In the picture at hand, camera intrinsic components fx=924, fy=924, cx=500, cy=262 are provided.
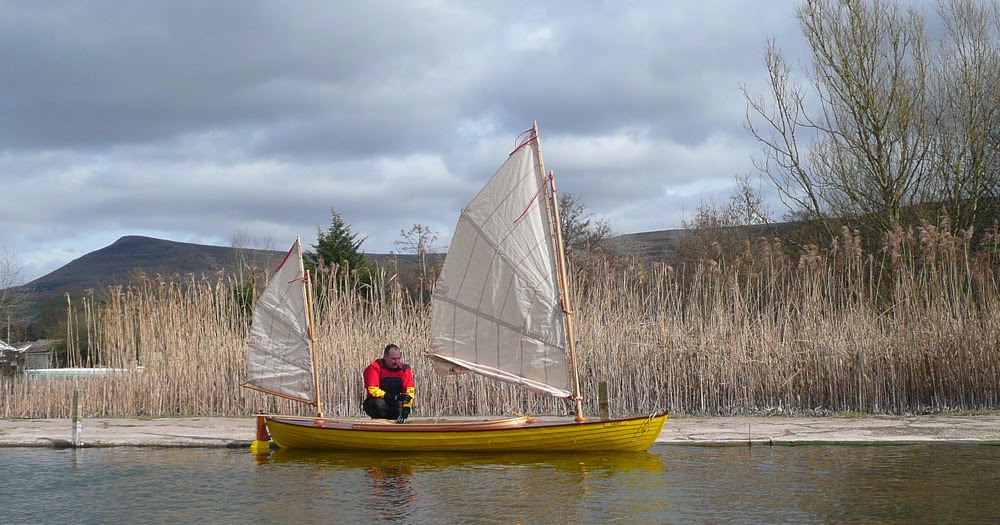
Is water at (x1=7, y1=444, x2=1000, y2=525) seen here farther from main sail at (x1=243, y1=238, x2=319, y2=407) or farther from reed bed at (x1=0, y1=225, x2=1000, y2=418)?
reed bed at (x1=0, y1=225, x2=1000, y2=418)

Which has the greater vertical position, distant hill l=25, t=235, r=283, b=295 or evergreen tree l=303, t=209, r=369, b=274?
distant hill l=25, t=235, r=283, b=295

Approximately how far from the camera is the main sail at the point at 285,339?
1318 cm

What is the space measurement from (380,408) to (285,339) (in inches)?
69.2

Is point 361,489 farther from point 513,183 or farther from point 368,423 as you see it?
point 513,183

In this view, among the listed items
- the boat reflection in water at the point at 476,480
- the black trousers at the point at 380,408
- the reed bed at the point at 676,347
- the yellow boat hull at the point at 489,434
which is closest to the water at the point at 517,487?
the boat reflection in water at the point at 476,480

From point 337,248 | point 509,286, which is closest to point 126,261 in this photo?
point 337,248

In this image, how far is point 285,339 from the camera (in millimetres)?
13305

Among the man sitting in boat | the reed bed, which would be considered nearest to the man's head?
the man sitting in boat

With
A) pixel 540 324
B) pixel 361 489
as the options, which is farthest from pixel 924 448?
pixel 361 489

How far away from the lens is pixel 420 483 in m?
10.2

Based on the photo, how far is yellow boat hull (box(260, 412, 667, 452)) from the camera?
11406 mm

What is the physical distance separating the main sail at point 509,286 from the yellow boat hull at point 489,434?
0.65 meters

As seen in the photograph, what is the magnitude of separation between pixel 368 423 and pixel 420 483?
222 centimetres

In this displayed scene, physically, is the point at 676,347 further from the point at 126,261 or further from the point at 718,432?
the point at 126,261
